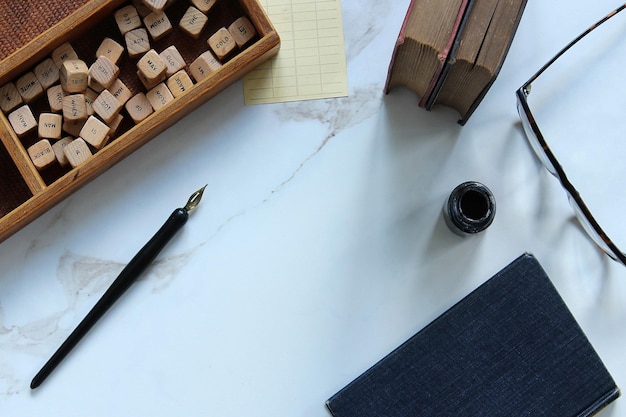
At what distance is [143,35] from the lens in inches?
28.4

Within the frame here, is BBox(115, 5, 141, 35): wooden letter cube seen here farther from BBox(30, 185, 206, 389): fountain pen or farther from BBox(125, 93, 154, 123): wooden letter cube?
BBox(30, 185, 206, 389): fountain pen

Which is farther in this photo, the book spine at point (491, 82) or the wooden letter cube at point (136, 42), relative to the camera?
the wooden letter cube at point (136, 42)

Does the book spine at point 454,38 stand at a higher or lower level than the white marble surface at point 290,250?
higher

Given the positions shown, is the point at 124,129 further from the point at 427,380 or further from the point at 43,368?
the point at 427,380

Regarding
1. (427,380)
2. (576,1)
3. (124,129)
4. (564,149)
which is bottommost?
(427,380)

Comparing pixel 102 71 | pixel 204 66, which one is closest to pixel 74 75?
pixel 102 71

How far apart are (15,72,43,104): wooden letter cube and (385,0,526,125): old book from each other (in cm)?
43

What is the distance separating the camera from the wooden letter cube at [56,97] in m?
0.72

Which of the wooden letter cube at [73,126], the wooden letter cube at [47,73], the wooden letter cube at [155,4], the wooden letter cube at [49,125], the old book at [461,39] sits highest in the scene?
the wooden letter cube at [155,4]

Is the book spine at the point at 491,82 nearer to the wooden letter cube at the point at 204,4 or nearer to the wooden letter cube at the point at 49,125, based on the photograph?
the wooden letter cube at the point at 204,4

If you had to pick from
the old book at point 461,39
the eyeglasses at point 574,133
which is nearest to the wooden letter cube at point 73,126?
the old book at point 461,39

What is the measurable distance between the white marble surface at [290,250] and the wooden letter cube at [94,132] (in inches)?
2.2

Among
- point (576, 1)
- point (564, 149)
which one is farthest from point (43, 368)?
point (576, 1)

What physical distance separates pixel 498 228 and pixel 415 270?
4.5 inches
